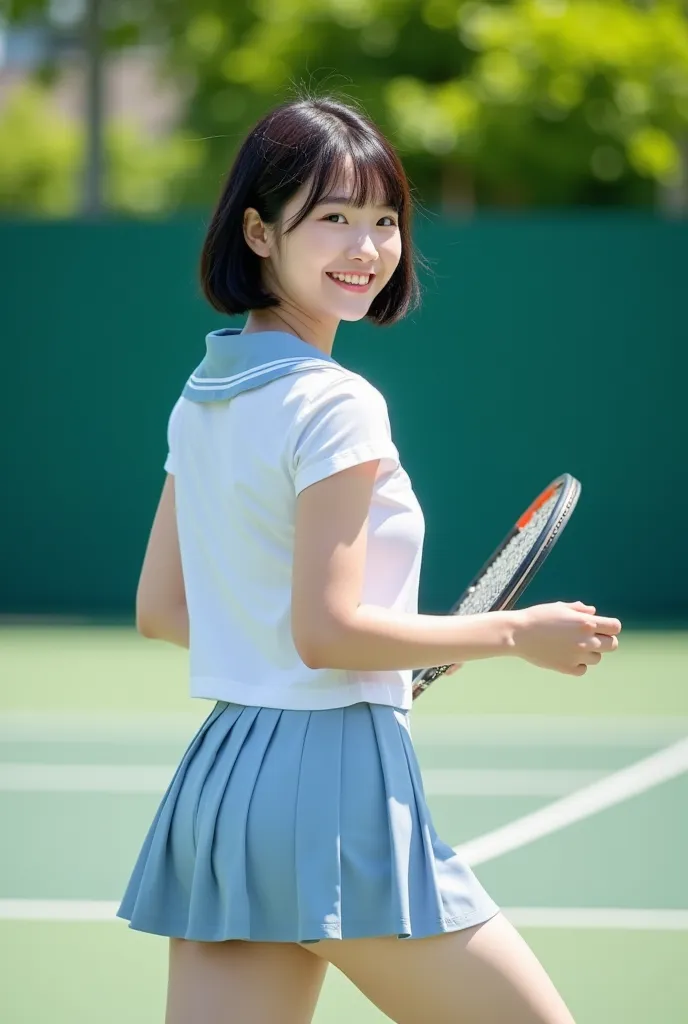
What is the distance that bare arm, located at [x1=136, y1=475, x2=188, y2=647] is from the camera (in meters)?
2.43

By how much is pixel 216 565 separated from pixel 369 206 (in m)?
0.50

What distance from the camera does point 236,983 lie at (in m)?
2.06

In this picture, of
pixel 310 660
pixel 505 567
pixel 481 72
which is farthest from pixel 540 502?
pixel 481 72

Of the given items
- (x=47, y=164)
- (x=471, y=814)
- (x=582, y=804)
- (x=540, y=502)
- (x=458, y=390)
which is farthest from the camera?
(x=47, y=164)

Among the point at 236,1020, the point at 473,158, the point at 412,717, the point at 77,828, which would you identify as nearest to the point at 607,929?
the point at 77,828

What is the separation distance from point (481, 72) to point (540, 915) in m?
18.1

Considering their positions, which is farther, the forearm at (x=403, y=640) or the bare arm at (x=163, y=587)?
the bare arm at (x=163, y=587)

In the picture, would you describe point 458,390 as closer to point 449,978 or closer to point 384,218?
point 384,218

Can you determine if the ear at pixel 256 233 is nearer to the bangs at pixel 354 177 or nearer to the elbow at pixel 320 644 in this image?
the bangs at pixel 354 177

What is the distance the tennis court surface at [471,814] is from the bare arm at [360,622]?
173 centimetres

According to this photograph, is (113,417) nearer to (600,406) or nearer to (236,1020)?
(600,406)

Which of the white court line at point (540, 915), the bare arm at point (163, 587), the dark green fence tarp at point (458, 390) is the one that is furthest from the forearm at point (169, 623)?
the dark green fence tarp at point (458, 390)

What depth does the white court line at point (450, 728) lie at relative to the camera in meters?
6.54

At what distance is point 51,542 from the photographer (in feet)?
35.0
